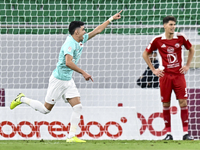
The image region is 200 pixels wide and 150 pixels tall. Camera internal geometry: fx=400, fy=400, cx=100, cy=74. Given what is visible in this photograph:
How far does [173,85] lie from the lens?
19.8ft

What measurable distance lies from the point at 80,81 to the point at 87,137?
5.67ft

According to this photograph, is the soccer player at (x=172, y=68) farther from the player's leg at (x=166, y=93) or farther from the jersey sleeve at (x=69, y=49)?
the jersey sleeve at (x=69, y=49)

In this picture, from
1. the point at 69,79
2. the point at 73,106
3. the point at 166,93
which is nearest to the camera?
the point at 73,106

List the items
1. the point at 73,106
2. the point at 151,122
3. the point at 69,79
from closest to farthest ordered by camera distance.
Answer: the point at 73,106 → the point at 69,79 → the point at 151,122

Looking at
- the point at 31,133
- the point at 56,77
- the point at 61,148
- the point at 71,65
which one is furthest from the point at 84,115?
the point at 61,148

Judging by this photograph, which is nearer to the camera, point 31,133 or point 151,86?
point 31,133

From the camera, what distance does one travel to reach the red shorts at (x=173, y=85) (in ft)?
19.6

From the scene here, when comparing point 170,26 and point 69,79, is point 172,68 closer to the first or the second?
point 170,26

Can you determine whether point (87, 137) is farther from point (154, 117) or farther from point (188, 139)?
point (188, 139)

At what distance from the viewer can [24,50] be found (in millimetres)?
8422

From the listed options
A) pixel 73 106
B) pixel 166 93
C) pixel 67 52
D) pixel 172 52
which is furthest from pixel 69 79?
pixel 172 52

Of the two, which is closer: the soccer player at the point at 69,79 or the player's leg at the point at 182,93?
the soccer player at the point at 69,79

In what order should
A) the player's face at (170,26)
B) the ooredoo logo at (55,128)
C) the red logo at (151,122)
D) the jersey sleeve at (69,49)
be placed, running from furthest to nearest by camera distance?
the red logo at (151,122), the ooredoo logo at (55,128), the player's face at (170,26), the jersey sleeve at (69,49)

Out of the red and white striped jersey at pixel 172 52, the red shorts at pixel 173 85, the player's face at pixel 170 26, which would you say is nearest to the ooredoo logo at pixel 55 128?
the red shorts at pixel 173 85
